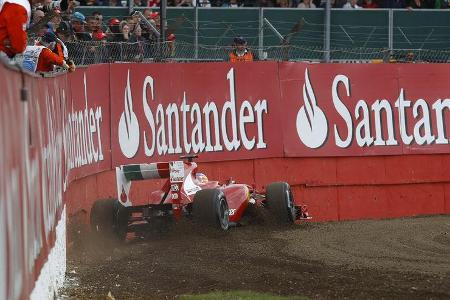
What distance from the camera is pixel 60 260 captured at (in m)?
9.41

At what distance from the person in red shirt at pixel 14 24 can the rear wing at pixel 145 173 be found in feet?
14.0

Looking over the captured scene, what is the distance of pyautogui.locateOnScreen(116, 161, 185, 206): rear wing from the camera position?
13.6 metres

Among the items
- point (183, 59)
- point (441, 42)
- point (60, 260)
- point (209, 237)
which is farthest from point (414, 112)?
point (60, 260)

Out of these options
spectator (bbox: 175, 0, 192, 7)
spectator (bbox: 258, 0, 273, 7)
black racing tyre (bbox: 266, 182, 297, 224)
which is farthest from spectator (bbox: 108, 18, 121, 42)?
spectator (bbox: 258, 0, 273, 7)

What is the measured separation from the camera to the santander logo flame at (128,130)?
15.6m

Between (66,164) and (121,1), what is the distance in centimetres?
1068

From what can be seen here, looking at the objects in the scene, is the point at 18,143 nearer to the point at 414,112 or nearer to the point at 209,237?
the point at 209,237

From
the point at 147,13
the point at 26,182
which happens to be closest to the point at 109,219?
the point at 147,13

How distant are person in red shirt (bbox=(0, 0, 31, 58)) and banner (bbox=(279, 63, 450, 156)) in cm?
1032

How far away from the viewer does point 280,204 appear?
15.4 metres

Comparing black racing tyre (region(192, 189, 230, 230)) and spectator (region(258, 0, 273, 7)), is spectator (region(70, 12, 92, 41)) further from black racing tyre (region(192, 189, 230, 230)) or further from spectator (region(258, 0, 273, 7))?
spectator (region(258, 0, 273, 7))

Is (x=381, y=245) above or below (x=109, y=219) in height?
below

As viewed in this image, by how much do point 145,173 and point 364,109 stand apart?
759cm

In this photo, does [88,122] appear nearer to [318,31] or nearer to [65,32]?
[65,32]
